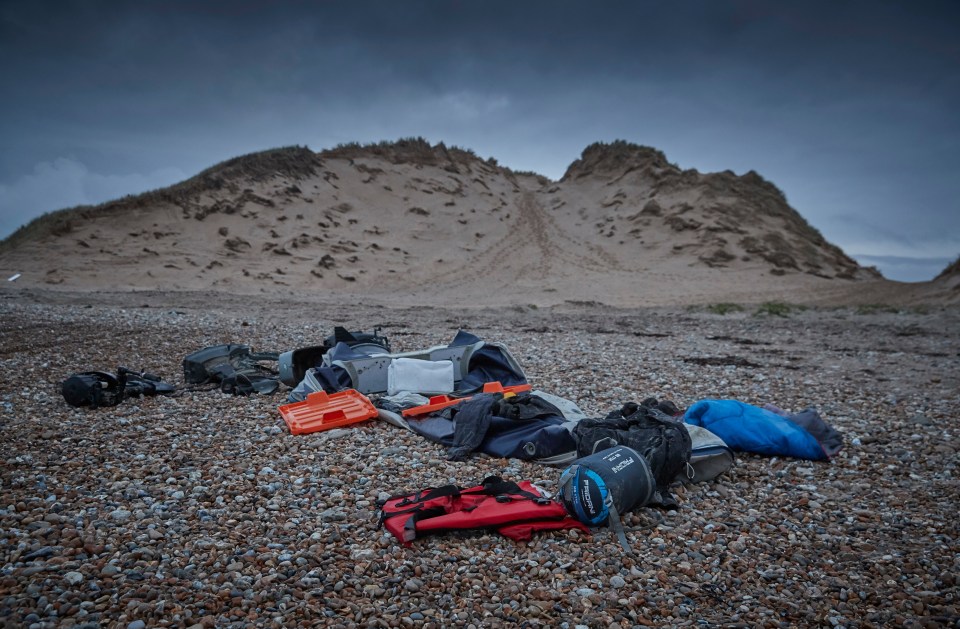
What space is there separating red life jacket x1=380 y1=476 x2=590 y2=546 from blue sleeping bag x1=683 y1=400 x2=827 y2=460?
247 cm

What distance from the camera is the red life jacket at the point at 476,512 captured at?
12.5 feet

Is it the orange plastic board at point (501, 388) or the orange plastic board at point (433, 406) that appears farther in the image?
the orange plastic board at point (501, 388)

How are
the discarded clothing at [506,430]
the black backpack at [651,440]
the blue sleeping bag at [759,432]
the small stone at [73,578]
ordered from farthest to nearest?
the blue sleeping bag at [759,432] < the discarded clothing at [506,430] < the black backpack at [651,440] < the small stone at [73,578]

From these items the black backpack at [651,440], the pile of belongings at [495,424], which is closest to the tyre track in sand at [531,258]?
the pile of belongings at [495,424]

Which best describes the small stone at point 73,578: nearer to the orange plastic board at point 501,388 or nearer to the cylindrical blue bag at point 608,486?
the cylindrical blue bag at point 608,486

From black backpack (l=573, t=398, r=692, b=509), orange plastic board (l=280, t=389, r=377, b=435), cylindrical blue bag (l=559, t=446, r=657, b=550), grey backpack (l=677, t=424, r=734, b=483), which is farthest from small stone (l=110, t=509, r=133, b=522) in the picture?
grey backpack (l=677, t=424, r=734, b=483)

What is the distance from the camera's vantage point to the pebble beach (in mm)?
3109

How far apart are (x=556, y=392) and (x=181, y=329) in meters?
8.54

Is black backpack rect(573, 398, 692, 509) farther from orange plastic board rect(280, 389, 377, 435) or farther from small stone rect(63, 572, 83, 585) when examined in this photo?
small stone rect(63, 572, 83, 585)

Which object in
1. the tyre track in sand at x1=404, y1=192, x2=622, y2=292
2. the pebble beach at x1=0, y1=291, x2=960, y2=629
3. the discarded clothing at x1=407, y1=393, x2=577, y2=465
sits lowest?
the pebble beach at x1=0, y1=291, x2=960, y2=629

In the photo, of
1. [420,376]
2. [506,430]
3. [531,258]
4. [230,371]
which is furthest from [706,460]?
[531,258]

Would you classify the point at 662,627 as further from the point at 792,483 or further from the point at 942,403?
the point at 942,403

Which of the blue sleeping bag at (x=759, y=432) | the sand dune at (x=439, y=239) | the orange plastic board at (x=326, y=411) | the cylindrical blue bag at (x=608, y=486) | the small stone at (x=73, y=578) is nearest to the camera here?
the small stone at (x=73, y=578)

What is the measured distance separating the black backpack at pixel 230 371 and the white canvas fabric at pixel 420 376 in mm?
1631
